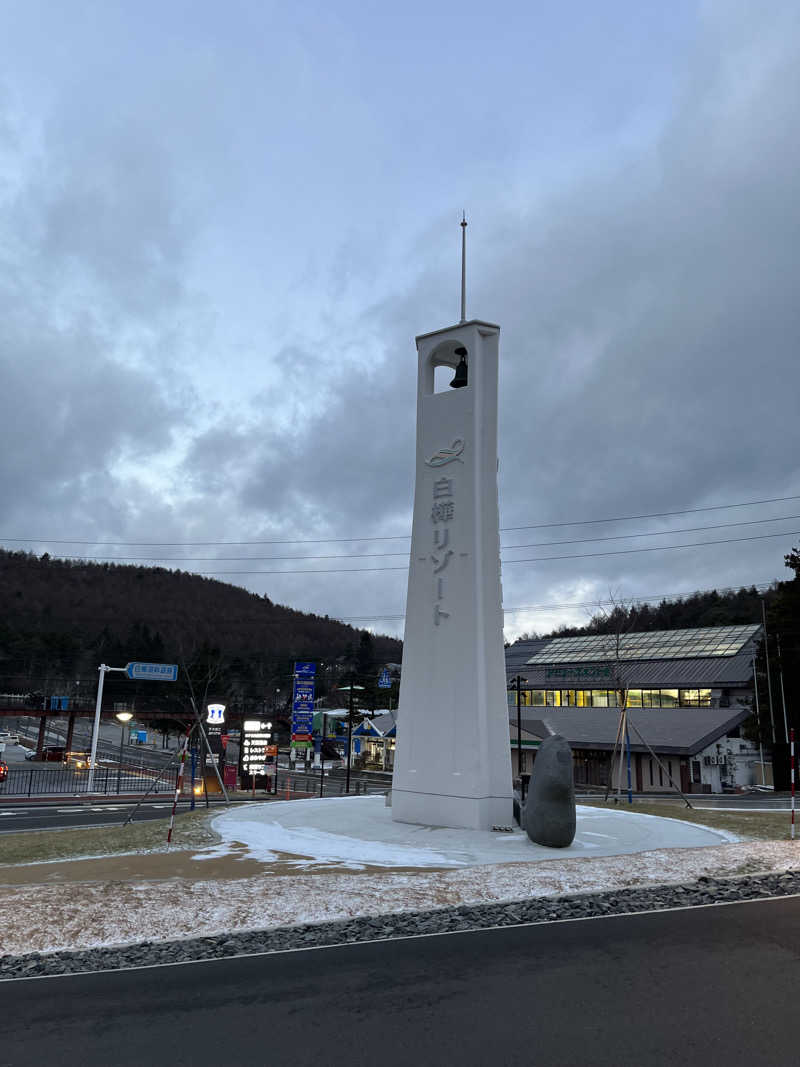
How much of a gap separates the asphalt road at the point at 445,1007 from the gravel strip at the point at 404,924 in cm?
40

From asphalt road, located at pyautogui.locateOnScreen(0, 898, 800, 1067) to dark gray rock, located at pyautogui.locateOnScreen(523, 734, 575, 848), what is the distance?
715 cm

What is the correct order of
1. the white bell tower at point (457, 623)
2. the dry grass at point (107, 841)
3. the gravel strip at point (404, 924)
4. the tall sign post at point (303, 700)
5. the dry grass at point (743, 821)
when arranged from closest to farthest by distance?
the gravel strip at point (404, 924) < the dry grass at point (107, 841) < the dry grass at point (743, 821) < the white bell tower at point (457, 623) < the tall sign post at point (303, 700)

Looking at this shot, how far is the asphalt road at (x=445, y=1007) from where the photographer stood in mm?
5738

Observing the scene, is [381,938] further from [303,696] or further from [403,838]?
[303,696]

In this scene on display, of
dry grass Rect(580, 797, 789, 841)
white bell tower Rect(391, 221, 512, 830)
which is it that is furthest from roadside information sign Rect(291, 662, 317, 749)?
white bell tower Rect(391, 221, 512, 830)

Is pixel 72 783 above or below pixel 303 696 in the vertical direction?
below

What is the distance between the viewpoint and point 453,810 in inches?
736

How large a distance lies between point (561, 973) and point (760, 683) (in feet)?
166

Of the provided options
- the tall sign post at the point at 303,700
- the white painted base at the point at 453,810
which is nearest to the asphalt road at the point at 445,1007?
the white painted base at the point at 453,810

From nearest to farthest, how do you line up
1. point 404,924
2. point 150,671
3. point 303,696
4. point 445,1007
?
point 445,1007 < point 404,924 < point 150,671 < point 303,696

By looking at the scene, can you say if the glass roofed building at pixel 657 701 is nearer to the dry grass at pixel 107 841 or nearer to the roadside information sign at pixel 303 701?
the roadside information sign at pixel 303 701

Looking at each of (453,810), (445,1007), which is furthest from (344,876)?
(453,810)

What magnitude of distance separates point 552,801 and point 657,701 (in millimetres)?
50654

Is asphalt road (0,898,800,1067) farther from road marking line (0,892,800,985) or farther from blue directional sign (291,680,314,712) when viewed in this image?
blue directional sign (291,680,314,712)
